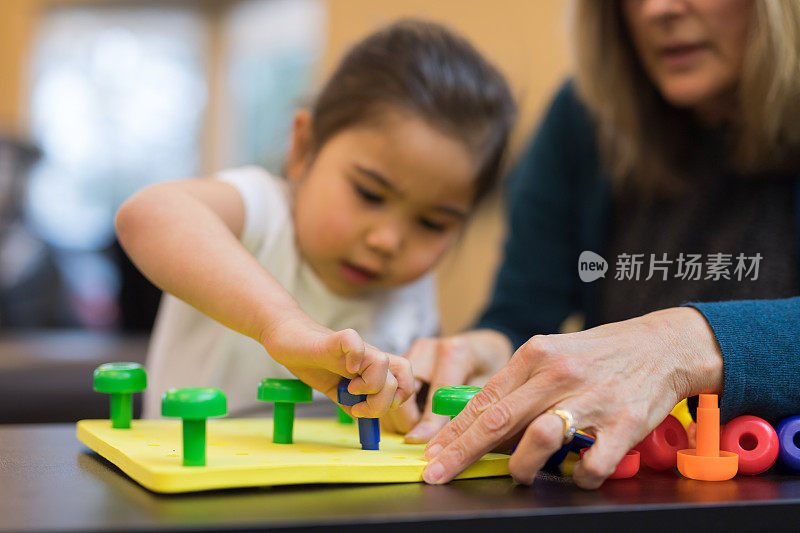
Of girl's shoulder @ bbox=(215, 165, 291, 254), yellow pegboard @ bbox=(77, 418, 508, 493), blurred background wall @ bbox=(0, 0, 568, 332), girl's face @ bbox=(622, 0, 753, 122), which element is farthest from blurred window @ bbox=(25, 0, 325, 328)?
yellow pegboard @ bbox=(77, 418, 508, 493)

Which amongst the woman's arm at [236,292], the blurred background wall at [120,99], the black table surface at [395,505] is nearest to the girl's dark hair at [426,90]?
the woman's arm at [236,292]

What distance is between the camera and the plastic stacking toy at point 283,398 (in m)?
0.53

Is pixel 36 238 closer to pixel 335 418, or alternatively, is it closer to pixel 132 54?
pixel 132 54

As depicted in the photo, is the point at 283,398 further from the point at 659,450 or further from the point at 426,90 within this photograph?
the point at 426,90

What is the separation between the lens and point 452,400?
0.51 meters

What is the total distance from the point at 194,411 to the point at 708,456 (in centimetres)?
30

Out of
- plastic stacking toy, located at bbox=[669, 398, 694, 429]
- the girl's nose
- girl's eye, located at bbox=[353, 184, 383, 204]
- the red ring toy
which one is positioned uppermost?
girl's eye, located at bbox=[353, 184, 383, 204]

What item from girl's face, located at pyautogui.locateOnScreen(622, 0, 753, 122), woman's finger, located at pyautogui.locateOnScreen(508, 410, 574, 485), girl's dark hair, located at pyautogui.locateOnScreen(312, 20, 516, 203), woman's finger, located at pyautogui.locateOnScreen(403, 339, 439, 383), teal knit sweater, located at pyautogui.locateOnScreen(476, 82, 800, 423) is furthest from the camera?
teal knit sweater, located at pyautogui.locateOnScreen(476, 82, 800, 423)

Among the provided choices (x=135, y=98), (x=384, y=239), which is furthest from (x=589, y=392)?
(x=135, y=98)

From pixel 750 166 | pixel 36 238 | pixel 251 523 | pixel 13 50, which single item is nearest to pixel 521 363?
pixel 251 523

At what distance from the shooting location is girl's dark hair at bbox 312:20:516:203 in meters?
0.90

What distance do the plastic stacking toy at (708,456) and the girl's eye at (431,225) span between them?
1.44ft

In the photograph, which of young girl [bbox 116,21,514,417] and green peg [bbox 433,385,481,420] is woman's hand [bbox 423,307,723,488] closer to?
green peg [bbox 433,385,481,420]

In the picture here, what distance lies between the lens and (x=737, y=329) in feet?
1.77
